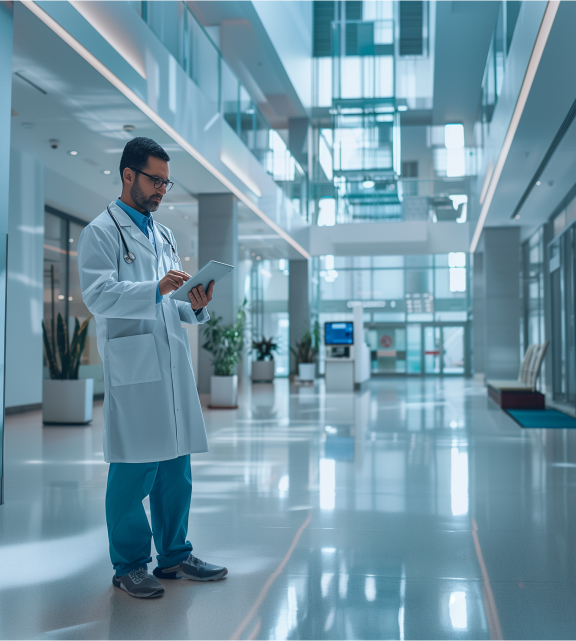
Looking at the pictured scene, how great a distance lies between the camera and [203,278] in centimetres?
233

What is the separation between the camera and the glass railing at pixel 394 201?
18641 millimetres

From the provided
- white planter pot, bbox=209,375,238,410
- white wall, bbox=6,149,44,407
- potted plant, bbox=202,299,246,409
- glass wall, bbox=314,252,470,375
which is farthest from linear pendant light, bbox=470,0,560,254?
glass wall, bbox=314,252,470,375

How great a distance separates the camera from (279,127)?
20.5 m

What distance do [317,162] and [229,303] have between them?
377 inches

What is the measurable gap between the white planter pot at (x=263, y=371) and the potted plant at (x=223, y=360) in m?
7.26

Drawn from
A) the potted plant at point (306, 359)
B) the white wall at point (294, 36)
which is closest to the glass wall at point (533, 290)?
the potted plant at point (306, 359)

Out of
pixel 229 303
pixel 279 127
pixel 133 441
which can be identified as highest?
pixel 279 127

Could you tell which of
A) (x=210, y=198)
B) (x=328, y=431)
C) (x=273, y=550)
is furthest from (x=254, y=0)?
(x=273, y=550)

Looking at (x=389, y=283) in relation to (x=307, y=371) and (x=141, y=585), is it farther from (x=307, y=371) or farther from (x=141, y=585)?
(x=141, y=585)

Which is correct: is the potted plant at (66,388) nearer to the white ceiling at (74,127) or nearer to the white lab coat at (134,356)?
the white ceiling at (74,127)

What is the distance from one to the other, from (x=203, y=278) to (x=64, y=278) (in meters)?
10.5

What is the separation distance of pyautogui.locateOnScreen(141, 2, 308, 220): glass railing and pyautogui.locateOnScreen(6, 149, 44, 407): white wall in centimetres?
285

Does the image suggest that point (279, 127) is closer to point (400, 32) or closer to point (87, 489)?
point (400, 32)

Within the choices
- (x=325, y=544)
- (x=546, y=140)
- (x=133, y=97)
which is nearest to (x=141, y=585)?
(x=325, y=544)
